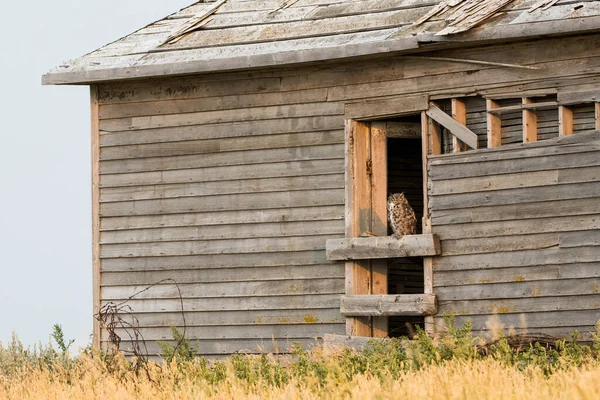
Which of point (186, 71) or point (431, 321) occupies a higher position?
point (186, 71)

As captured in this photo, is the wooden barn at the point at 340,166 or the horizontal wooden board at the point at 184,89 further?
the horizontal wooden board at the point at 184,89

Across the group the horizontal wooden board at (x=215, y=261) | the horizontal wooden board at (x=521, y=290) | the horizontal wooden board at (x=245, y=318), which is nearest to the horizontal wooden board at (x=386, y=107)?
the horizontal wooden board at (x=215, y=261)

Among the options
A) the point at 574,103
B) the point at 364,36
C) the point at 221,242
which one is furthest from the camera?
the point at 221,242

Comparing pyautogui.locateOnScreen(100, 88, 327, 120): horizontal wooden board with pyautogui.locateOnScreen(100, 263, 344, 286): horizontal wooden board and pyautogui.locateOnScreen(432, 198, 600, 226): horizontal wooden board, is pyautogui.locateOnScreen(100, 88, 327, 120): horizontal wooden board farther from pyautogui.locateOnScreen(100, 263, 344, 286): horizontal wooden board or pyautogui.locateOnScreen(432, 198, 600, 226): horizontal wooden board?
pyautogui.locateOnScreen(432, 198, 600, 226): horizontal wooden board

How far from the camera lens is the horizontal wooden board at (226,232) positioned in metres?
13.5

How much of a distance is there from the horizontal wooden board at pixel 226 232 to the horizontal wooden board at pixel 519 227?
4.61 feet

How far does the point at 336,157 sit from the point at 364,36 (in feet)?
4.68

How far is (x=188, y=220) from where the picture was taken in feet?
46.6

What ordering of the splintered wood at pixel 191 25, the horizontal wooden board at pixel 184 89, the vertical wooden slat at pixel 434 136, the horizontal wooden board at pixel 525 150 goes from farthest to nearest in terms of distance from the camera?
the splintered wood at pixel 191 25 → the horizontal wooden board at pixel 184 89 → the vertical wooden slat at pixel 434 136 → the horizontal wooden board at pixel 525 150

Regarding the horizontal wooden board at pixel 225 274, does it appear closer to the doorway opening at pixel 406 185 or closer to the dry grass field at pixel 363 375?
the dry grass field at pixel 363 375

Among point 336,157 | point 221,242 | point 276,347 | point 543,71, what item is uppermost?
point 543,71

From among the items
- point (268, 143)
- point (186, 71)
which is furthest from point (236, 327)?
point (186, 71)

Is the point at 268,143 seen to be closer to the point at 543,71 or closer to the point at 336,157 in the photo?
the point at 336,157

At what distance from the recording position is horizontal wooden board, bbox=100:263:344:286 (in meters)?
13.5
